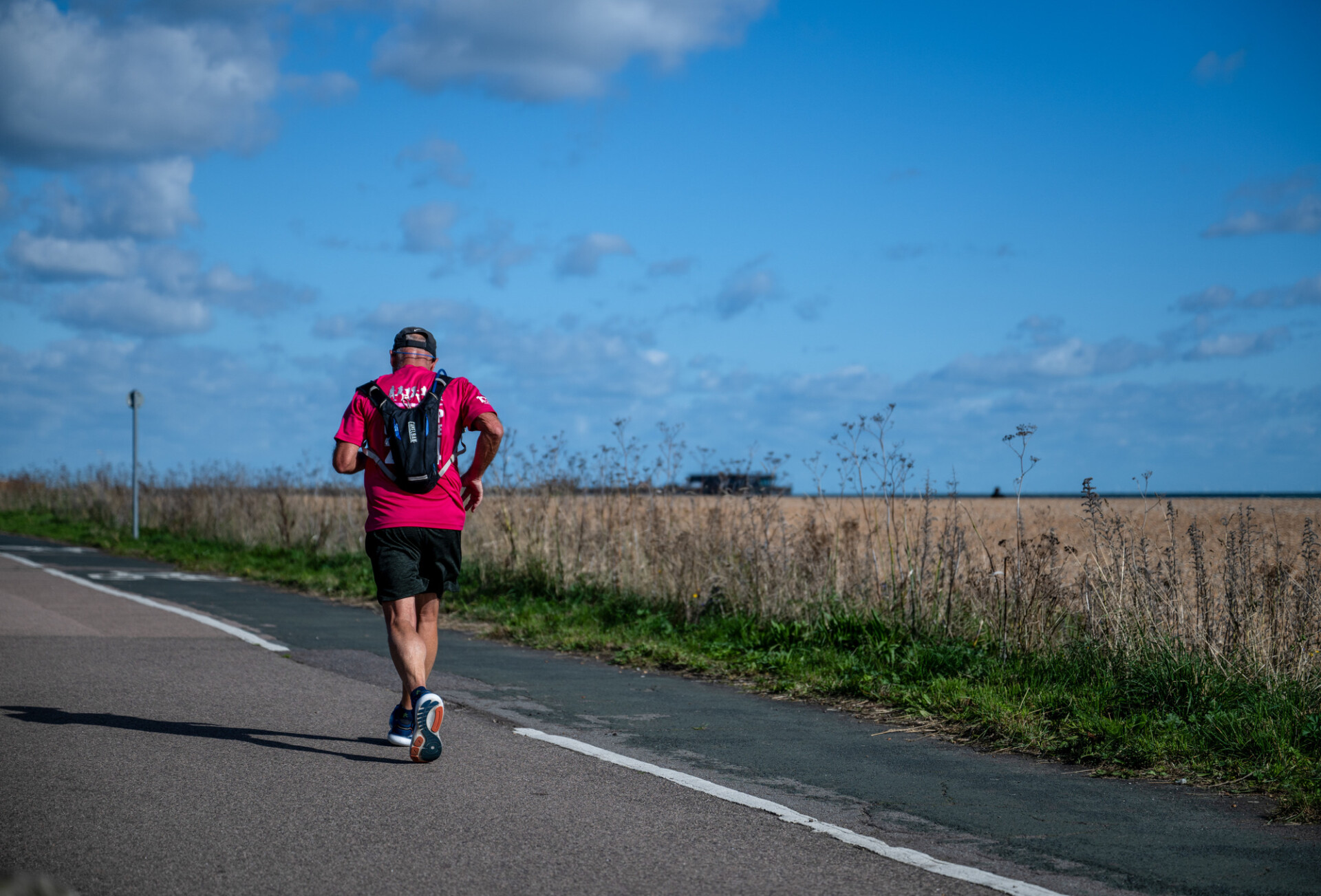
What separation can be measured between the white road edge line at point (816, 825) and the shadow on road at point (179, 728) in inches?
41.3

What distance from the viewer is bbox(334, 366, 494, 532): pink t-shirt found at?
5699 mm

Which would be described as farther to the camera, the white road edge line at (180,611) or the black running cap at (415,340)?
the white road edge line at (180,611)

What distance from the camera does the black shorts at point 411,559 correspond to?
565 cm

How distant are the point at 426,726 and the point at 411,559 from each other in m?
0.88

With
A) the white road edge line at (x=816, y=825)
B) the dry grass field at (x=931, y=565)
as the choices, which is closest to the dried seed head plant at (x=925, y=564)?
the dry grass field at (x=931, y=565)

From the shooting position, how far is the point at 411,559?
5719mm

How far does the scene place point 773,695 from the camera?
7992mm

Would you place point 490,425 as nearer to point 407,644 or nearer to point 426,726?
point 407,644

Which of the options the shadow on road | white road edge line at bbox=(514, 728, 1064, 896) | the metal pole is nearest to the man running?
the shadow on road

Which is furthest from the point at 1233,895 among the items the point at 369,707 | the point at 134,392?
the point at 134,392

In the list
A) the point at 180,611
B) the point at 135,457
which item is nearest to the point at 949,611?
the point at 180,611

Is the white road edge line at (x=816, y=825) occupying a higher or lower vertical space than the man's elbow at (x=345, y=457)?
lower

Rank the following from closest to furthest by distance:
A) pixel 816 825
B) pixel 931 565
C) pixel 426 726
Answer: pixel 816 825
pixel 426 726
pixel 931 565

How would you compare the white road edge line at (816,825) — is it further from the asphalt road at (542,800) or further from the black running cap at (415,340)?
the black running cap at (415,340)
